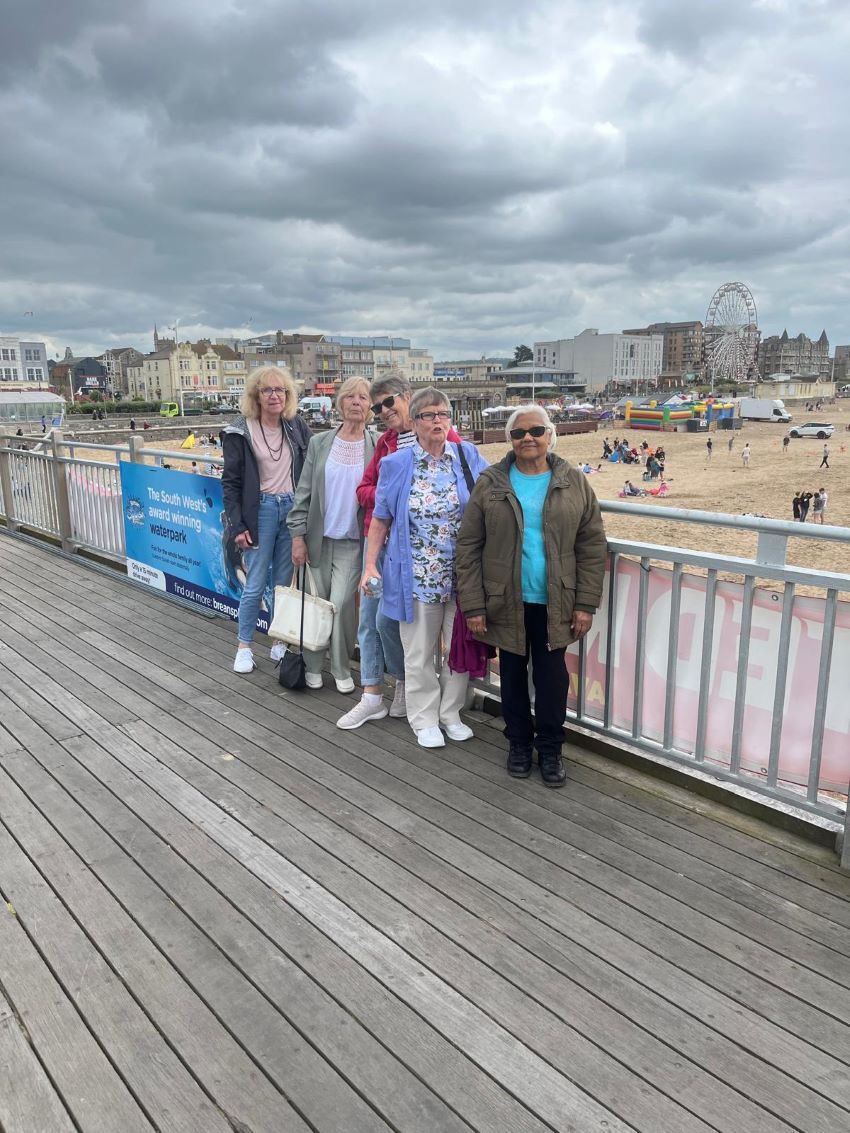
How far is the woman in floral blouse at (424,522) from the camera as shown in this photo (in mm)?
3609

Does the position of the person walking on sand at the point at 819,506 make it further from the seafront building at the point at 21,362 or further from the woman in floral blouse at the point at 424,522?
the seafront building at the point at 21,362

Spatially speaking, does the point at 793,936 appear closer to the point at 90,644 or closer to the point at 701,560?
the point at 701,560

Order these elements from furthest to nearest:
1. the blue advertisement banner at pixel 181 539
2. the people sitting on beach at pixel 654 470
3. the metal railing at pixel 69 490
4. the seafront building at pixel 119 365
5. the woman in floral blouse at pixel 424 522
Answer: the seafront building at pixel 119 365 → the people sitting on beach at pixel 654 470 → the metal railing at pixel 69 490 → the blue advertisement banner at pixel 181 539 → the woman in floral blouse at pixel 424 522

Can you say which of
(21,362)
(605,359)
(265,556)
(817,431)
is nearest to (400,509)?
(265,556)

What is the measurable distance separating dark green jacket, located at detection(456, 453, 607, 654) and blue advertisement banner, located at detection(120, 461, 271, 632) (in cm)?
235

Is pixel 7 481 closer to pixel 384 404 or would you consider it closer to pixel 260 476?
pixel 260 476

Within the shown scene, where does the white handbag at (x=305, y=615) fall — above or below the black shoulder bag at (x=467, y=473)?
below

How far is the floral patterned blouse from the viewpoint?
11.9 ft

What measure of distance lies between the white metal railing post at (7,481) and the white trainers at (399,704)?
22.8ft

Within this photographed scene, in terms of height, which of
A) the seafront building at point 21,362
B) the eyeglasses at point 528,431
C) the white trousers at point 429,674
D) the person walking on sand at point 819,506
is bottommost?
the person walking on sand at point 819,506

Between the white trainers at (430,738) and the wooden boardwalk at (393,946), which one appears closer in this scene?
the wooden boardwalk at (393,946)

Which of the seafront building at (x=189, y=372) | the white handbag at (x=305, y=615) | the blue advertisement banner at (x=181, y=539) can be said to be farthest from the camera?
the seafront building at (x=189, y=372)

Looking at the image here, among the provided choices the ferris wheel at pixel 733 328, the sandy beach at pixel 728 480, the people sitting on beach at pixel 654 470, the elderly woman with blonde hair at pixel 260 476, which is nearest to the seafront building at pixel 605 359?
the ferris wheel at pixel 733 328

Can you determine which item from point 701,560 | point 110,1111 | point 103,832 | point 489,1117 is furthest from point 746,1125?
point 103,832
